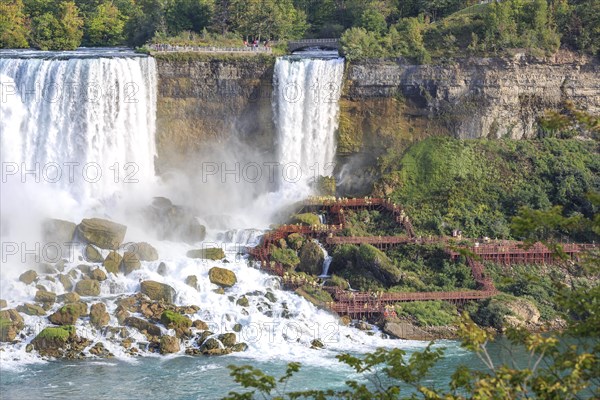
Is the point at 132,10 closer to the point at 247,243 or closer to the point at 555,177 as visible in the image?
the point at 247,243

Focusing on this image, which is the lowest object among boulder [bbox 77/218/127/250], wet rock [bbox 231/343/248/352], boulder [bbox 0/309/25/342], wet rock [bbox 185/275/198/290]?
wet rock [bbox 231/343/248/352]

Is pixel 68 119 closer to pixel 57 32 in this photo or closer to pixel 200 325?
pixel 57 32

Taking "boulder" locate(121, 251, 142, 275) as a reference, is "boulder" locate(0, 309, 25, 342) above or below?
below

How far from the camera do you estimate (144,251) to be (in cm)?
4425

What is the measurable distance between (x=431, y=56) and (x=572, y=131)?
28.2 feet

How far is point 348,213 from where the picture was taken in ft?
161

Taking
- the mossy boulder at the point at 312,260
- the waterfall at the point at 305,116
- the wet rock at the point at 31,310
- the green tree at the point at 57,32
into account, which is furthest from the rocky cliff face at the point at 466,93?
the green tree at the point at 57,32

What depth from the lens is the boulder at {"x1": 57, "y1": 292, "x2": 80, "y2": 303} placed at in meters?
40.2

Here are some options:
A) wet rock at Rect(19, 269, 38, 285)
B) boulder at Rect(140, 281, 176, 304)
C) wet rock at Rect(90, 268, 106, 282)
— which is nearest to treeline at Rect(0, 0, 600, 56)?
boulder at Rect(140, 281, 176, 304)

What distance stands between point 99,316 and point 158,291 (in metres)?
3.27

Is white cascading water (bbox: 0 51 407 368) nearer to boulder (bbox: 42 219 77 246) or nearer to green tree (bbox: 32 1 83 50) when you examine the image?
boulder (bbox: 42 219 77 246)

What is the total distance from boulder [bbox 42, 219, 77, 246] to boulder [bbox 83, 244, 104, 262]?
1232mm

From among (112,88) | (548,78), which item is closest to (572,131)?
(548,78)

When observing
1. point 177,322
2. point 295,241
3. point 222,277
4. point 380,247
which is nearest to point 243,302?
point 222,277
